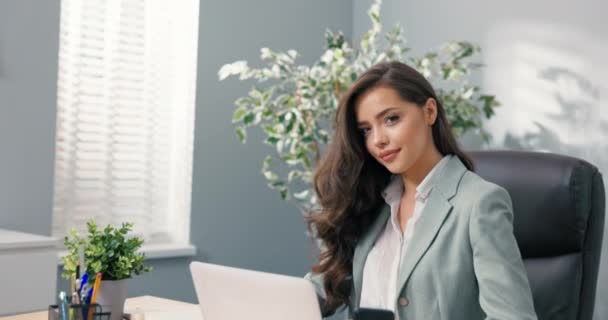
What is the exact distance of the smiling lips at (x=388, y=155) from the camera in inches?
65.1

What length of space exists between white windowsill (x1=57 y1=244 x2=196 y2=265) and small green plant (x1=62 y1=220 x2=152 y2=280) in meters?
1.88

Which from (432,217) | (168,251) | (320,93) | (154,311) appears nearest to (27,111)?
(168,251)

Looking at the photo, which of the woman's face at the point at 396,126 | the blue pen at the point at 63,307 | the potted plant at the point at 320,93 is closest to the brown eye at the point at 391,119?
the woman's face at the point at 396,126

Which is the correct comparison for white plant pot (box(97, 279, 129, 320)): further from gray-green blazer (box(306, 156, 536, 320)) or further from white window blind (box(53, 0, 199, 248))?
white window blind (box(53, 0, 199, 248))

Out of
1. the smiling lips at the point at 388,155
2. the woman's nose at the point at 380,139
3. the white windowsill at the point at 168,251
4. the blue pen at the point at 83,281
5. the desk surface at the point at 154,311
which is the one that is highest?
the woman's nose at the point at 380,139

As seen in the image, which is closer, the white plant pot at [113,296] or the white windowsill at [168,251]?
the white plant pot at [113,296]

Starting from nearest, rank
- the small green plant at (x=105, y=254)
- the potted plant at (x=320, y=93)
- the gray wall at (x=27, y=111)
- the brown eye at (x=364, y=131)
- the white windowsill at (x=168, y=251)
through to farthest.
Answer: the small green plant at (x=105, y=254) < the brown eye at (x=364, y=131) < the gray wall at (x=27, y=111) < the potted plant at (x=320, y=93) < the white windowsill at (x=168, y=251)

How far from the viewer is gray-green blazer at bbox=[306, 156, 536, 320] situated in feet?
4.74

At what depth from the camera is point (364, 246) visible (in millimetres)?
1784

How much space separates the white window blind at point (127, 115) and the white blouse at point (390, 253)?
6.11 feet

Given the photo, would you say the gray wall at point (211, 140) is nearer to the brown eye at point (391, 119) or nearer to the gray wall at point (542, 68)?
the gray wall at point (542, 68)

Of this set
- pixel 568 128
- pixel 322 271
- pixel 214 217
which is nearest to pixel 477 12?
pixel 568 128

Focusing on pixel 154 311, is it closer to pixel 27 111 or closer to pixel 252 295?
pixel 252 295

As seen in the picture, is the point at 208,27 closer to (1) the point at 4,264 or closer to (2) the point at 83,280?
(1) the point at 4,264
